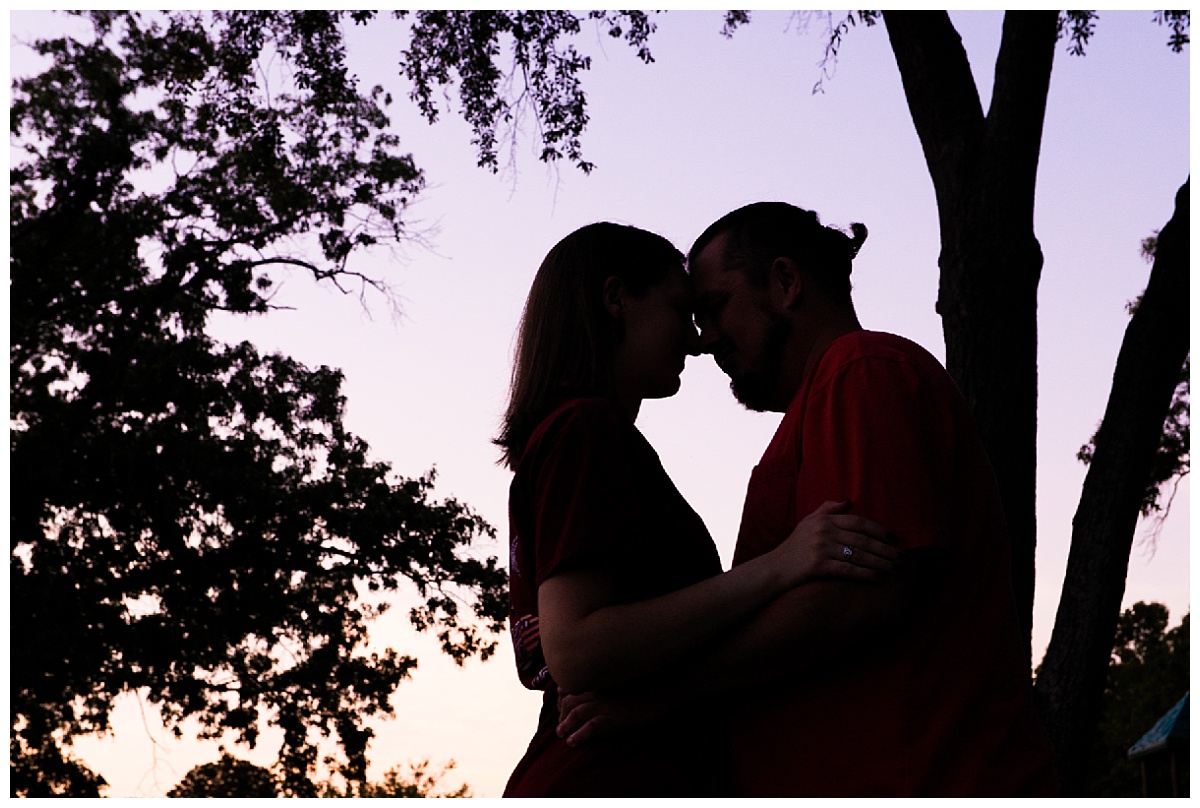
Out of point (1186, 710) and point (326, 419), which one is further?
point (1186, 710)

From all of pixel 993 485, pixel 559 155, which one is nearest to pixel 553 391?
pixel 993 485

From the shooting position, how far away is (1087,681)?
18.9ft

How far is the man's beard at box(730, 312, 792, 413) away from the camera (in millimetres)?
2840

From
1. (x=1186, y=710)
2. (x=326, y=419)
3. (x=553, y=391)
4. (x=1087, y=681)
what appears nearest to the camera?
(x=553, y=391)

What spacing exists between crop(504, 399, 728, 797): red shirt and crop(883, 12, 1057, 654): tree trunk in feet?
10.5

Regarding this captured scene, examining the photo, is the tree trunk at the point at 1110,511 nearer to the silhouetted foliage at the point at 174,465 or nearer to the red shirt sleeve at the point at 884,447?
the red shirt sleeve at the point at 884,447

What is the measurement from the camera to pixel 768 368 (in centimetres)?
287

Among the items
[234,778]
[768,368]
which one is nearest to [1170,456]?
[768,368]

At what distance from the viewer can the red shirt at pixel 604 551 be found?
2219 millimetres

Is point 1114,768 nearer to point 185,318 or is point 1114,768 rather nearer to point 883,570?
point 185,318

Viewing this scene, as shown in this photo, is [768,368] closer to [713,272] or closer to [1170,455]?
[713,272]

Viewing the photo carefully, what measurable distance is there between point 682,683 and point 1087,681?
14.0 feet

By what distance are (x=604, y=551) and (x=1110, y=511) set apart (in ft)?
15.0

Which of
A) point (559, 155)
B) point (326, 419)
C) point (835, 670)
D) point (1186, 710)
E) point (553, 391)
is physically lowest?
point (835, 670)
